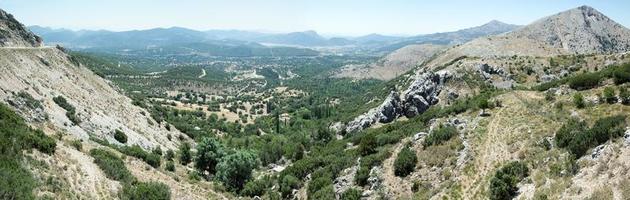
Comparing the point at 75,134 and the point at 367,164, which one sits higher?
the point at 367,164

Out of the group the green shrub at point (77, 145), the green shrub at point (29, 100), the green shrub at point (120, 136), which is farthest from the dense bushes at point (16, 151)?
the green shrub at point (120, 136)

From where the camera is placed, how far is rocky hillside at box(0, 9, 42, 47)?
119044 mm

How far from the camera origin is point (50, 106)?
85.9 metres

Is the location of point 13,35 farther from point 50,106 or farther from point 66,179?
point 66,179

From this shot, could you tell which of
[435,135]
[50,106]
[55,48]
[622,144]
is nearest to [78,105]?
[50,106]

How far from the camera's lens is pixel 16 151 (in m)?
48.8

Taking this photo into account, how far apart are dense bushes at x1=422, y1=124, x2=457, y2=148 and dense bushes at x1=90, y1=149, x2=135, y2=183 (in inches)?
1420

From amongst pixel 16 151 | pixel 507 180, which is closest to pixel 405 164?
pixel 507 180

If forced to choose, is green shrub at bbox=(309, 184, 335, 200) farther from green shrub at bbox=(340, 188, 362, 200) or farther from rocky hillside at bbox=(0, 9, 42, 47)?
rocky hillside at bbox=(0, 9, 42, 47)

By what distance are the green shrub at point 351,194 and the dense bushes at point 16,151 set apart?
31158 mm

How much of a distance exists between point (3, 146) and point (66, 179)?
6516 millimetres

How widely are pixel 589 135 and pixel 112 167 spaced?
168 feet

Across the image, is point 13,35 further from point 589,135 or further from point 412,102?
point 589,135

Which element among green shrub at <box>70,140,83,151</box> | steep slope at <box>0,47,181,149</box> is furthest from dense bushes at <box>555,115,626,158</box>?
steep slope at <box>0,47,181,149</box>
